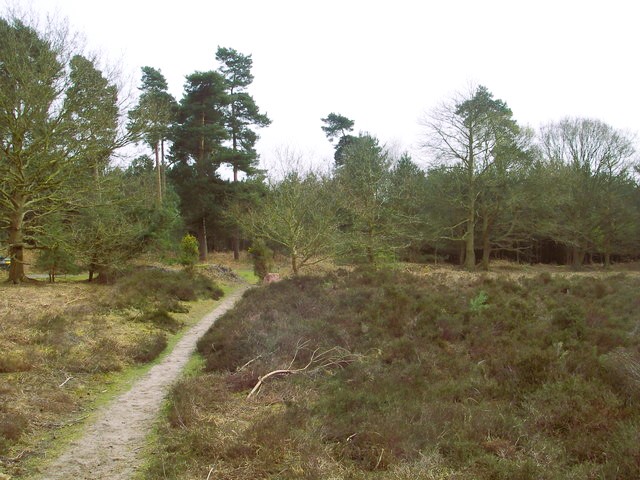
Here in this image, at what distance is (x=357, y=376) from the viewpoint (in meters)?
7.40

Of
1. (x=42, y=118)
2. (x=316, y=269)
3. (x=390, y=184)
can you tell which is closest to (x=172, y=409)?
(x=42, y=118)

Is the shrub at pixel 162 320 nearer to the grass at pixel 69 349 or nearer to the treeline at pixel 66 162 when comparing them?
the grass at pixel 69 349

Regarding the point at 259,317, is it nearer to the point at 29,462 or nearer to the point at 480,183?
the point at 29,462

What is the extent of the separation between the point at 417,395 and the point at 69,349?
6637 mm

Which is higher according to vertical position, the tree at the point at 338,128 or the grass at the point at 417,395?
the tree at the point at 338,128

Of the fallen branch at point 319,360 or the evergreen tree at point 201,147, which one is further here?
the evergreen tree at point 201,147

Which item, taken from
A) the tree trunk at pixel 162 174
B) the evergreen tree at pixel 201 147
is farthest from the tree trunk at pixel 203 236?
the tree trunk at pixel 162 174

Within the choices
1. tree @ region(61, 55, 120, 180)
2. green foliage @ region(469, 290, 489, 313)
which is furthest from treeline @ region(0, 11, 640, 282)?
green foliage @ region(469, 290, 489, 313)

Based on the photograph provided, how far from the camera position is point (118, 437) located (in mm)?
5691

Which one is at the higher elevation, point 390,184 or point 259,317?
point 390,184

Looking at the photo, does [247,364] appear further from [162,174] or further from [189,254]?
[162,174]

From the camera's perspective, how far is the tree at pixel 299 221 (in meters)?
21.2

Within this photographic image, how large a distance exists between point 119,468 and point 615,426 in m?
5.30

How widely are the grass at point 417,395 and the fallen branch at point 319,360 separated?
5 cm
